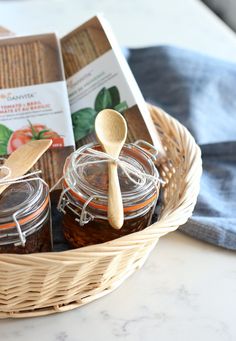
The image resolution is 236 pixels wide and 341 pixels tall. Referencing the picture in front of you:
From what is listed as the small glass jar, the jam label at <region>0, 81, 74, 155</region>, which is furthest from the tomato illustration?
the small glass jar

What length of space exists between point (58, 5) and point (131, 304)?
771mm

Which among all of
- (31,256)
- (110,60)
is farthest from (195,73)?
(31,256)

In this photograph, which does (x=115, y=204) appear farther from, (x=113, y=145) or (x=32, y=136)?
(x=32, y=136)

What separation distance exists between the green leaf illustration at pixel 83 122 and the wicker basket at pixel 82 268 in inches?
5.7

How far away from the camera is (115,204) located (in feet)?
1.61

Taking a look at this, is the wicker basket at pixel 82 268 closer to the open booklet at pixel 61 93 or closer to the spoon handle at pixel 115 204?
the spoon handle at pixel 115 204

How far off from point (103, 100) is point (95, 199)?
8.5 inches

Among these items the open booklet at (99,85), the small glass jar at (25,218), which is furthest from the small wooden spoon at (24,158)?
the open booklet at (99,85)

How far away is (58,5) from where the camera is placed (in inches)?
43.6

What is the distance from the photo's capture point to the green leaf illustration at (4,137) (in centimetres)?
63

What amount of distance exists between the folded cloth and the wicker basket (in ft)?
0.24

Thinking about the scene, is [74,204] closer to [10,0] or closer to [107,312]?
[107,312]

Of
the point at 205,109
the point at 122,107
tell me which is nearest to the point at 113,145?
the point at 122,107

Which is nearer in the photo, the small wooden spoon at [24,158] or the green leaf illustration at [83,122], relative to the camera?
the small wooden spoon at [24,158]
